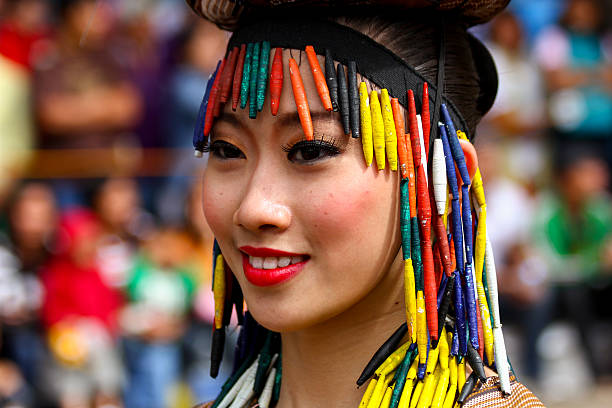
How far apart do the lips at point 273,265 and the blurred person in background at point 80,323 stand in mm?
3932

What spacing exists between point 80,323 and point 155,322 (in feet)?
1.66

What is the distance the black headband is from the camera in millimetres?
1845

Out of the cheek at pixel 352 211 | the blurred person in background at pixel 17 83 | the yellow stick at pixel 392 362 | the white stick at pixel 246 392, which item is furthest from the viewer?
the blurred person in background at pixel 17 83

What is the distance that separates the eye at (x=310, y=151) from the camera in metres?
1.79

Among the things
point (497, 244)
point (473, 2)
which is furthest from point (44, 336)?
point (473, 2)

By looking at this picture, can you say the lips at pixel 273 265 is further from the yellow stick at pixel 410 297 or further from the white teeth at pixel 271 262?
the yellow stick at pixel 410 297

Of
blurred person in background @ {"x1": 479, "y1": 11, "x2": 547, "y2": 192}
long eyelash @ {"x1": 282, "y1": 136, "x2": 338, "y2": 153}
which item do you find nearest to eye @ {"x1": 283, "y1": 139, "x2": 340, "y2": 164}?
long eyelash @ {"x1": 282, "y1": 136, "x2": 338, "y2": 153}

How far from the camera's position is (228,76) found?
194 cm

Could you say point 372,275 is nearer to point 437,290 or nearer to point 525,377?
point 437,290

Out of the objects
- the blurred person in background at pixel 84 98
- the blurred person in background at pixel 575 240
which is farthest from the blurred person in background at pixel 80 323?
the blurred person in background at pixel 575 240

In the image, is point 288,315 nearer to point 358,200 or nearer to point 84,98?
point 358,200

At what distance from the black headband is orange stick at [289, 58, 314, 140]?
0.31 feet

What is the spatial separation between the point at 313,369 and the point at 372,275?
334 millimetres

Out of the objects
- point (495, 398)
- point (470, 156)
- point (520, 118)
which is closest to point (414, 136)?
point (470, 156)
